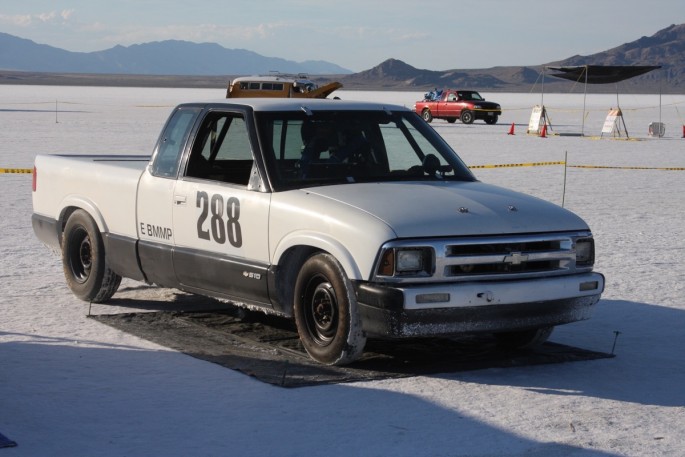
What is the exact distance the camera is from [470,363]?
7.91 metres

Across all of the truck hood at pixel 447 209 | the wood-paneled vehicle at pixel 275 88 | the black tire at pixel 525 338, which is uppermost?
the wood-paneled vehicle at pixel 275 88

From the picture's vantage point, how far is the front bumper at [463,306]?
710cm

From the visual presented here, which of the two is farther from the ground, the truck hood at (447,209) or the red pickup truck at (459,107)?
the red pickup truck at (459,107)

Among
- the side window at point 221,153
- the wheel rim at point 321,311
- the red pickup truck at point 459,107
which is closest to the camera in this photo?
the wheel rim at point 321,311

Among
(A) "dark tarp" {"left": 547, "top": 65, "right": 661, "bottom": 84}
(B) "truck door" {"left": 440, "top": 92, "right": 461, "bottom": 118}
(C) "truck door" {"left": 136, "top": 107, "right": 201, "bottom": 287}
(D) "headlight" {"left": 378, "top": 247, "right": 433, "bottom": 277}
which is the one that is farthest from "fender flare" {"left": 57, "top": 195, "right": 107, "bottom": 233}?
(B) "truck door" {"left": 440, "top": 92, "right": 461, "bottom": 118}

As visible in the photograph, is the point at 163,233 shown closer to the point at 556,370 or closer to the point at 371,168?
the point at 371,168

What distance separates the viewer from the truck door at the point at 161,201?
8945 mm

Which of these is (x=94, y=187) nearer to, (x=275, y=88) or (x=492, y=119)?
(x=492, y=119)

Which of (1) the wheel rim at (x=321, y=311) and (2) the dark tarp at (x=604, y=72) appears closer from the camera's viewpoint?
(1) the wheel rim at (x=321, y=311)

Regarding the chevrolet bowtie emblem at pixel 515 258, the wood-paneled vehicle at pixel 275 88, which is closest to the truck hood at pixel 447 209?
the chevrolet bowtie emblem at pixel 515 258

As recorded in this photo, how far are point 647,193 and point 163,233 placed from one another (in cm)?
1285

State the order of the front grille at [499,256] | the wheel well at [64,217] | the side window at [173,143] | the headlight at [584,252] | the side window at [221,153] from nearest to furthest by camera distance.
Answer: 1. the front grille at [499,256]
2. the headlight at [584,252]
3. the side window at [221,153]
4. the side window at [173,143]
5. the wheel well at [64,217]

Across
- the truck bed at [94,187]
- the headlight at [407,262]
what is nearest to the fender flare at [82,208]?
the truck bed at [94,187]

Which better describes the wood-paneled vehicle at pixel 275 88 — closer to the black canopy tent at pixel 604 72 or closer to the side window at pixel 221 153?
the black canopy tent at pixel 604 72
